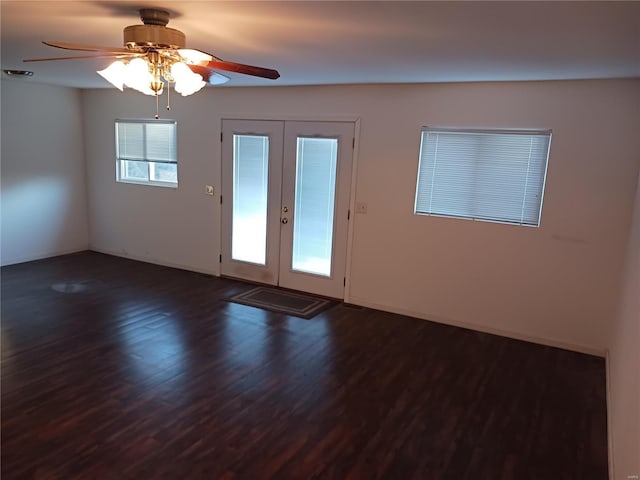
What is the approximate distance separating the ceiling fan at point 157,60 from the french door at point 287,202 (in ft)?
8.46

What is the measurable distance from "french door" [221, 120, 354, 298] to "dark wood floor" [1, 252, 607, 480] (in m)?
0.81

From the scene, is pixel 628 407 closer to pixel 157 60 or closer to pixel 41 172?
pixel 157 60

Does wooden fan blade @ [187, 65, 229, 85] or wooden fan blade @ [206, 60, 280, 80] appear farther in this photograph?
wooden fan blade @ [187, 65, 229, 85]

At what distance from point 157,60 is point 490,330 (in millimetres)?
3658

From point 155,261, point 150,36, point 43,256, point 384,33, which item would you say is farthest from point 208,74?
point 43,256

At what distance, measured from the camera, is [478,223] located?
14.3ft

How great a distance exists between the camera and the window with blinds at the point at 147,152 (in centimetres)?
598

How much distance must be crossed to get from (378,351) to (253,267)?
7.30 feet

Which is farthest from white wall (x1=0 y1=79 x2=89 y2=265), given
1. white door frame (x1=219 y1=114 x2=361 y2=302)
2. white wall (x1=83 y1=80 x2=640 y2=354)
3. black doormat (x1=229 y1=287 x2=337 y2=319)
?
black doormat (x1=229 y1=287 x2=337 y2=319)

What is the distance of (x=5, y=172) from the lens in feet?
18.9

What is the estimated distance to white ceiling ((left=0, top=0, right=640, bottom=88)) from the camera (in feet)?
6.78

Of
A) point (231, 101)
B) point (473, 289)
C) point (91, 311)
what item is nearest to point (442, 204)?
point (473, 289)

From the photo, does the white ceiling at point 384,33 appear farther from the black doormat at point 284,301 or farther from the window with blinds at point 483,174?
the black doormat at point 284,301

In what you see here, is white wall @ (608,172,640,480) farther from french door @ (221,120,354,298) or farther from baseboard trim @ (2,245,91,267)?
baseboard trim @ (2,245,91,267)
